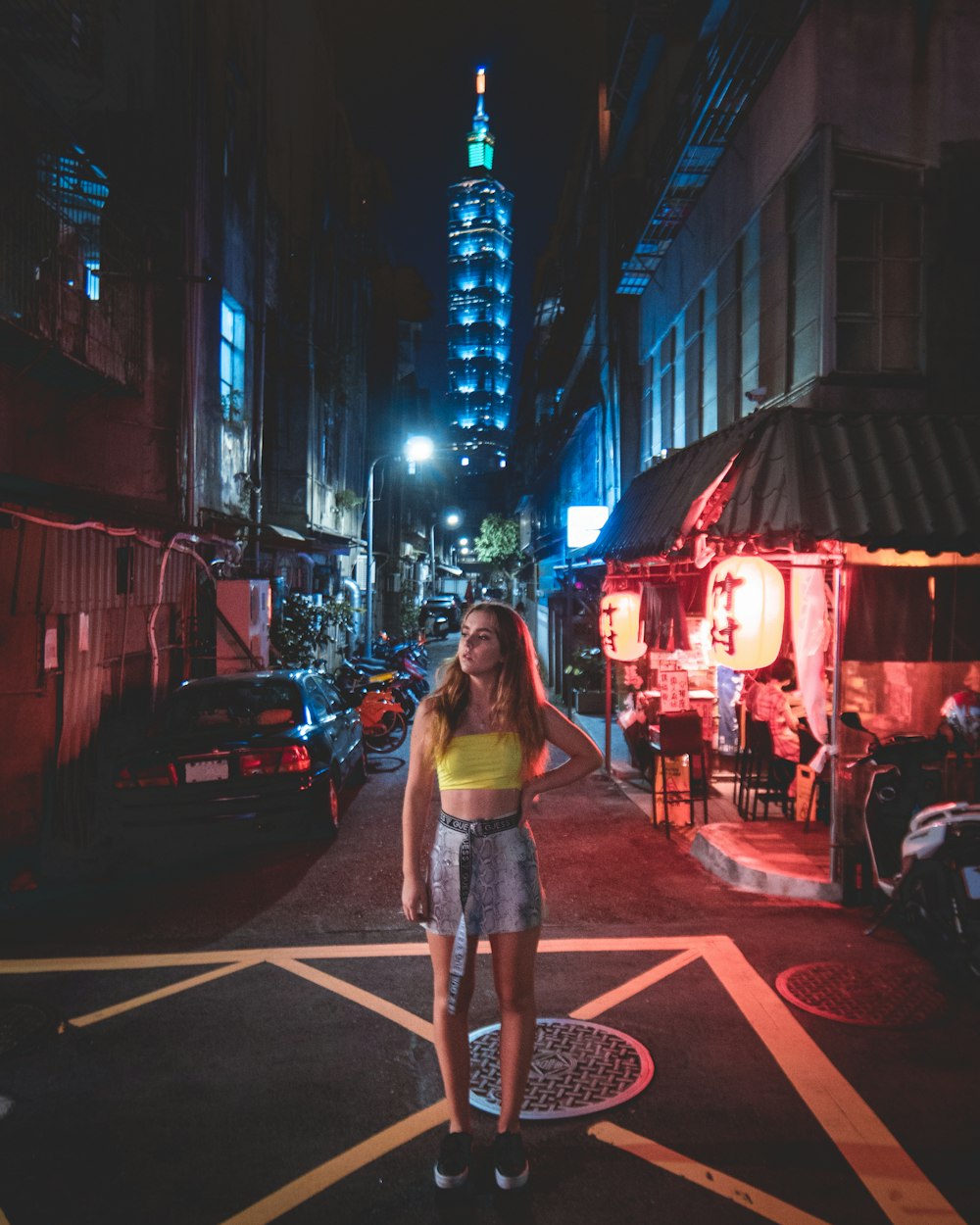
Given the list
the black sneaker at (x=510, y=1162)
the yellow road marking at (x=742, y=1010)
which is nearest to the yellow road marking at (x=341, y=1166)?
the yellow road marking at (x=742, y=1010)

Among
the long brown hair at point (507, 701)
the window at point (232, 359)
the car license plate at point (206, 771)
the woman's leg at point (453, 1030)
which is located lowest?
the woman's leg at point (453, 1030)

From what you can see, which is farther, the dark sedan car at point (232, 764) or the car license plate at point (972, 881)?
the dark sedan car at point (232, 764)

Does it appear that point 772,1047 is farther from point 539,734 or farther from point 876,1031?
point 539,734

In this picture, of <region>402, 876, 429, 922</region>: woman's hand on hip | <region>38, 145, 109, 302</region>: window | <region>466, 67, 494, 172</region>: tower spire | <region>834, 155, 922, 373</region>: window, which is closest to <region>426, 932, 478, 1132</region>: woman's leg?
<region>402, 876, 429, 922</region>: woman's hand on hip

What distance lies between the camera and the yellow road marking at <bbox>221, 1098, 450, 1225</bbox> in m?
3.31

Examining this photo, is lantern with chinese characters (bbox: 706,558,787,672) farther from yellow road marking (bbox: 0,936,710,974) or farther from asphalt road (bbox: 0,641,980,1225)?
yellow road marking (bbox: 0,936,710,974)

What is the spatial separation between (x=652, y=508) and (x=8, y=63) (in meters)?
10.4

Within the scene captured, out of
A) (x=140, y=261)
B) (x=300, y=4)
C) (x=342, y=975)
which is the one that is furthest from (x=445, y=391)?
(x=342, y=975)

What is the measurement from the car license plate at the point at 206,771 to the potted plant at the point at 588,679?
1122 cm

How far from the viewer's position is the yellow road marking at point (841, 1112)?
10.9 ft

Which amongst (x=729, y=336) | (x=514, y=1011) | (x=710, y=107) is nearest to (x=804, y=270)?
(x=729, y=336)

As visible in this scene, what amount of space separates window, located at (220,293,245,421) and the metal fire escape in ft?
27.2

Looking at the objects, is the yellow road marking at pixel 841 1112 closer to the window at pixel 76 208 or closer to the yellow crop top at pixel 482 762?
the yellow crop top at pixel 482 762

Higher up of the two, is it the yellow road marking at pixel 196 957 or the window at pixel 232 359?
the window at pixel 232 359
